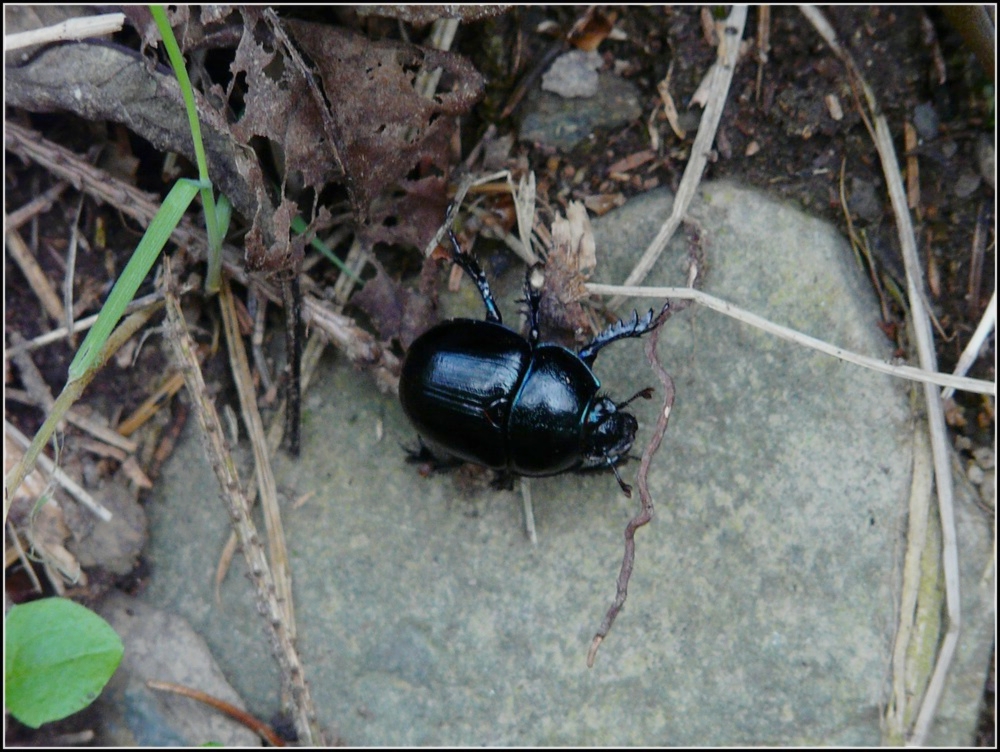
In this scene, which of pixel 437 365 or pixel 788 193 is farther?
pixel 788 193

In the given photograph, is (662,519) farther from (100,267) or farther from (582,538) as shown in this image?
(100,267)

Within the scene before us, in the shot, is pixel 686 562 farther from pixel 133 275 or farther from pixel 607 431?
pixel 133 275

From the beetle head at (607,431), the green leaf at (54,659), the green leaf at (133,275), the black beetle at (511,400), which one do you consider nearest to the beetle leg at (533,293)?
the black beetle at (511,400)

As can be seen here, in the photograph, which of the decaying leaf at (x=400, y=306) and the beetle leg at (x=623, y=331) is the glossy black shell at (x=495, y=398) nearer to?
the beetle leg at (x=623, y=331)

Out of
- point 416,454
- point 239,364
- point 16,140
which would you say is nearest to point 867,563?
point 416,454

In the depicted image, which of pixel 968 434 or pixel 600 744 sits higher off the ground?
pixel 968 434

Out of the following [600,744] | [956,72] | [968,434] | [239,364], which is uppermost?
[956,72]

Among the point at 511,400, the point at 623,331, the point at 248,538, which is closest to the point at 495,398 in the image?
the point at 511,400
